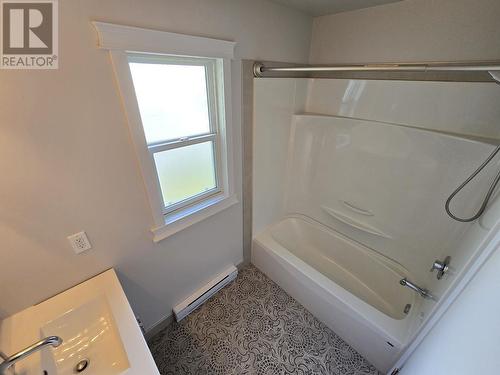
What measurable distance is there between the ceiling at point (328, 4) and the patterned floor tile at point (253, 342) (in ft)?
7.32

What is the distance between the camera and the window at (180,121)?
3.62ft

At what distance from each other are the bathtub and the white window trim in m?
0.74

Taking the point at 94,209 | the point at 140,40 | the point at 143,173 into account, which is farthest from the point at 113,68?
the point at 94,209

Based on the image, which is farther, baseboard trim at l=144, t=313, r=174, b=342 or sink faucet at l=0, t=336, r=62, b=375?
baseboard trim at l=144, t=313, r=174, b=342

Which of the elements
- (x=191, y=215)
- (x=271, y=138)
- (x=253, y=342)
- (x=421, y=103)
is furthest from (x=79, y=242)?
(x=421, y=103)

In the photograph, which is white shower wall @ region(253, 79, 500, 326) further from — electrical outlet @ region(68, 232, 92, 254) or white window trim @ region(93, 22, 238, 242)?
electrical outlet @ region(68, 232, 92, 254)

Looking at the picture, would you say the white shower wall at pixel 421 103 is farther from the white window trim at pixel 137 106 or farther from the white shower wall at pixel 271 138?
the white window trim at pixel 137 106

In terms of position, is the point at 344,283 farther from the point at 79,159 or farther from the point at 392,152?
the point at 79,159

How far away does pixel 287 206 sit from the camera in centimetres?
228

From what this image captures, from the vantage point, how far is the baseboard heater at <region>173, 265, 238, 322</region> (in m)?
1.60

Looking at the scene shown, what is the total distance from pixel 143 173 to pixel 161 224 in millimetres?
345

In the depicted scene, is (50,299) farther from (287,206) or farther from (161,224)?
(287,206)

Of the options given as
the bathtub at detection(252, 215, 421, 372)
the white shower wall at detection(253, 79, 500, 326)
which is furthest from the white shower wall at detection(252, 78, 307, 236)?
the bathtub at detection(252, 215, 421, 372)

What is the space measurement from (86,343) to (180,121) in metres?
1.21
